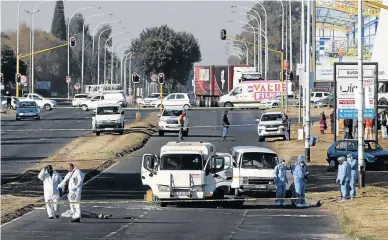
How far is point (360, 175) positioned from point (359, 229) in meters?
11.3

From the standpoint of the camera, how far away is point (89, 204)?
33.1 m

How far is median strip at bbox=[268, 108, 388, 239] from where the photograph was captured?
85.6 feet

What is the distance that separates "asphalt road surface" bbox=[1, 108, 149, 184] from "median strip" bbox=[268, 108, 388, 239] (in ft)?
42.0

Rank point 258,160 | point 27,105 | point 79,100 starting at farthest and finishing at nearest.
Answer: point 79,100
point 27,105
point 258,160

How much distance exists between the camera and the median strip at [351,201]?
2609cm

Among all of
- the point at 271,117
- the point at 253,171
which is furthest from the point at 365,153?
the point at 271,117

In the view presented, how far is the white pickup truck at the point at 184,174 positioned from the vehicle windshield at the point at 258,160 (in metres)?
2.11

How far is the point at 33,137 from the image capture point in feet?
215

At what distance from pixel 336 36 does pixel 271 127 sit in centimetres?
1273

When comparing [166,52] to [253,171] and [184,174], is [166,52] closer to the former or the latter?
[253,171]

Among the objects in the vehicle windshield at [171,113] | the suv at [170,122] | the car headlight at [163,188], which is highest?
the vehicle windshield at [171,113]

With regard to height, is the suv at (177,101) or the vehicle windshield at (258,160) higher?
the suv at (177,101)

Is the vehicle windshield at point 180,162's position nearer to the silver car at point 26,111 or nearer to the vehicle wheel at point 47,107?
the silver car at point 26,111

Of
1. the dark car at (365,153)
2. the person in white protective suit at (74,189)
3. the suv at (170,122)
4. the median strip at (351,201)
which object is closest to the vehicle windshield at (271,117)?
the median strip at (351,201)
